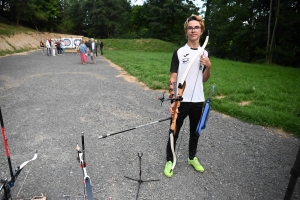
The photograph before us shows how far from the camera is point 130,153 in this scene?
12.7ft

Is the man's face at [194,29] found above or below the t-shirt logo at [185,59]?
above

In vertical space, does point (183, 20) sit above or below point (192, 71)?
above

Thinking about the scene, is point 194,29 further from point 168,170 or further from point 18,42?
point 18,42

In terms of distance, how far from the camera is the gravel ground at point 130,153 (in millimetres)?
2939

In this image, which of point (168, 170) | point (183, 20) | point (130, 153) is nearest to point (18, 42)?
point (130, 153)

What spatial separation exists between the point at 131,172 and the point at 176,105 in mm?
1339

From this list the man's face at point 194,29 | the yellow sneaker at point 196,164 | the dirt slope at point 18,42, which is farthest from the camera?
the dirt slope at point 18,42

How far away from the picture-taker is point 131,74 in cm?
1196

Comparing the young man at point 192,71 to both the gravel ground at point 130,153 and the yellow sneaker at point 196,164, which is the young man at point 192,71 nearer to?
the yellow sneaker at point 196,164

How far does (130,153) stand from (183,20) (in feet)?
169

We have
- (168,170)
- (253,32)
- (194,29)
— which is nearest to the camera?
(194,29)

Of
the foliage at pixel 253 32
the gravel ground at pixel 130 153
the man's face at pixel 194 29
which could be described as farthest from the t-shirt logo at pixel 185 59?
the foliage at pixel 253 32

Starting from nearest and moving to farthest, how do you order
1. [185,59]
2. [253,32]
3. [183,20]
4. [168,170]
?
[185,59] < [168,170] < [253,32] < [183,20]

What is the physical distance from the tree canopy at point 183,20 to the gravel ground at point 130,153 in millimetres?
22103
